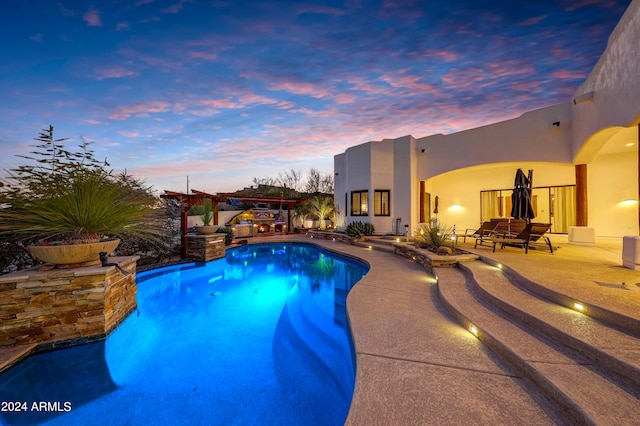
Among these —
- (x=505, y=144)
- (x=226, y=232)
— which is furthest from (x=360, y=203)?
(x=226, y=232)

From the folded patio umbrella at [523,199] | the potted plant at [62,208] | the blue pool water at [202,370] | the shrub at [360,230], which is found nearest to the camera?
the blue pool water at [202,370]

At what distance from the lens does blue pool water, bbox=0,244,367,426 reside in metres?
2.58

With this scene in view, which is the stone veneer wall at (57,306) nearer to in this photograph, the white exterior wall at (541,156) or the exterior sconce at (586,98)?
the white exterior wall at (541,156)

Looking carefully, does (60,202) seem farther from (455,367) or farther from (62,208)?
(455,367)

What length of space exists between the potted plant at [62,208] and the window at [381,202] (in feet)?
35.6

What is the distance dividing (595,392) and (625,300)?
2.16 m

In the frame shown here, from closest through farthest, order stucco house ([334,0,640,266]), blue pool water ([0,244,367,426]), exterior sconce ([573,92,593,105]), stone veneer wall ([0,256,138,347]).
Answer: blue pool water ([0,244,367,426]) < stone veneer wall ([0,256,138,347]) < stucco house ([334,0,640,266]) < exterior sconce ([573,92,593,105])

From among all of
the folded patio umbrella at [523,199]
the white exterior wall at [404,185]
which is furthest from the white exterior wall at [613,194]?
the white exterior wall at [404,185]

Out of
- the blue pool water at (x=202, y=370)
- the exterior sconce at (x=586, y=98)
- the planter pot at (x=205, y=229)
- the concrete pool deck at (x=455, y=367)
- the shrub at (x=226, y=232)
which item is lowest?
the blue pool water at (x=202, y=370)

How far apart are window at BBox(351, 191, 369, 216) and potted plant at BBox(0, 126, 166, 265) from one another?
10.8m

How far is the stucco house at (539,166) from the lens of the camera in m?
5.61

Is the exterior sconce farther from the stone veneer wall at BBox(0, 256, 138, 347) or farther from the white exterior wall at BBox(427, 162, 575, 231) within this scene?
the stone veneer wall at BBox(0, 256, 138, 347)

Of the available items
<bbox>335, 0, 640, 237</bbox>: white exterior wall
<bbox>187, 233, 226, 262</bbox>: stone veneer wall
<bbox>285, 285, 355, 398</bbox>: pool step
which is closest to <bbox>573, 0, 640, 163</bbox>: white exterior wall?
<bbox>335, 0, 640, 237</bbox>: white exterior wall

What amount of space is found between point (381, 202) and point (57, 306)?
479 inches
